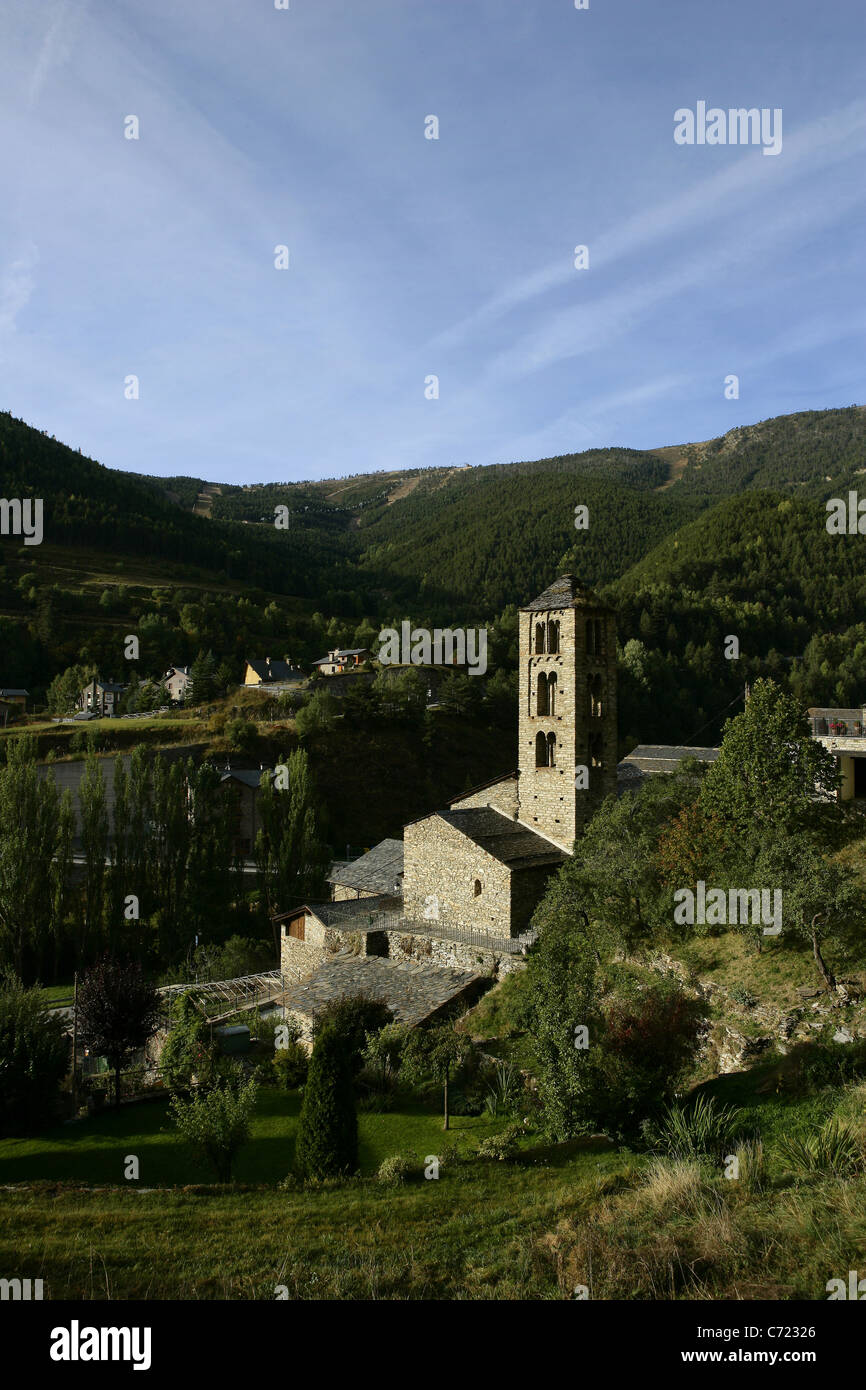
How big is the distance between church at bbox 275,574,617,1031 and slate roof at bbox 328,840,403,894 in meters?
1.45

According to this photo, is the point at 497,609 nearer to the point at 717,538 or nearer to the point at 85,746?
the point at 717,538

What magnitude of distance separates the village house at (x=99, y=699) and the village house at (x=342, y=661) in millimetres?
22738

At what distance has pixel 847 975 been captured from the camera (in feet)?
56.6

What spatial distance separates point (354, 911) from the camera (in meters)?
32.4

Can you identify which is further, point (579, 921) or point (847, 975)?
point (579, 921)

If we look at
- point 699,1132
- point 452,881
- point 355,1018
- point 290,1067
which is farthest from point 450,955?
point 699,1132

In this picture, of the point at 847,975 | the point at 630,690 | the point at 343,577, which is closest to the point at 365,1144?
the point at 847,975

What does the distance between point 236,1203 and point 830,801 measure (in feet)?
59.2

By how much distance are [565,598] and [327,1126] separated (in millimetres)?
21427

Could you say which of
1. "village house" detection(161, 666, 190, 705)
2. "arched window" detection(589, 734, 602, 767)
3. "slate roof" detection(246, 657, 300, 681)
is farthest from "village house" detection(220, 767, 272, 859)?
"slate roof" detection(246, 657, 300, 681)

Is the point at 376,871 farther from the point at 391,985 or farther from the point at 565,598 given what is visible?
the point at 565,598

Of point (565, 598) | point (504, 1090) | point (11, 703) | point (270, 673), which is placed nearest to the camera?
point (504, 1090)

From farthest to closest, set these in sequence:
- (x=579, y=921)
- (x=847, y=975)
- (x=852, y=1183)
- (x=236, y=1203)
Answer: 1. (x=579, y=921)
2. (x=847, y=975)
3. (x=236, y=1203)
4. (x=852, y=1183)

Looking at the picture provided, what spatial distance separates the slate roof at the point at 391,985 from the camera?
79.6 ft
